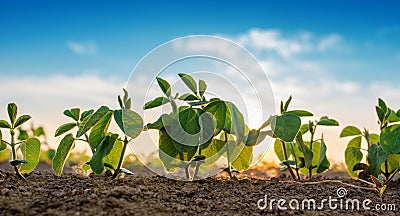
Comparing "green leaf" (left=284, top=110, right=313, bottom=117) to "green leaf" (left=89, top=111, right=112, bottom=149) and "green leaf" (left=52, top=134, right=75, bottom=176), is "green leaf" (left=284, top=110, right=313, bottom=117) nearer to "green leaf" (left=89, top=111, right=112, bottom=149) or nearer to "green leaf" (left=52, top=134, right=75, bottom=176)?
"green leaf" (left=89, top=111, right=112, bottom=149)

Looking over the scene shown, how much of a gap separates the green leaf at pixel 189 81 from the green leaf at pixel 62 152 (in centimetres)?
69

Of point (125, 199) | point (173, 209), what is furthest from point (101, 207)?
point (173, 209)

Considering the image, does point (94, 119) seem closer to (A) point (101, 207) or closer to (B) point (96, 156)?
(B) point (96, 156)

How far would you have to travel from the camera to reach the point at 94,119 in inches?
94.3

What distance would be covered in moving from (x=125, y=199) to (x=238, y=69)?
0.90m

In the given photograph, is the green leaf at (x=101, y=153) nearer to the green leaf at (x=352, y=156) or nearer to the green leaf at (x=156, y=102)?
the green leaf at (x=156, y=102)

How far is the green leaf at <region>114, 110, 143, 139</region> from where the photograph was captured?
2289mm

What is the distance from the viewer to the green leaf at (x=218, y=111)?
2.34 metres

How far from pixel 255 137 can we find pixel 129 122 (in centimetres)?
69

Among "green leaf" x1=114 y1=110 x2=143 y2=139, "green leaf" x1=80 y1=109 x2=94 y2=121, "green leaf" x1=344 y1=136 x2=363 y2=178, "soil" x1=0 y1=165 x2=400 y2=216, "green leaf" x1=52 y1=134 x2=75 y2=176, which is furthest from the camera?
"green leaf" x1=344 y1=136 x2=363 y2=178

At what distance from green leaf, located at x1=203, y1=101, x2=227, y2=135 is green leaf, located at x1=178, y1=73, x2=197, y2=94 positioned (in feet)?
Result: 0.47

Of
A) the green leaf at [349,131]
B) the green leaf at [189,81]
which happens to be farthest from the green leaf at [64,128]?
the green leaf at [349,131]

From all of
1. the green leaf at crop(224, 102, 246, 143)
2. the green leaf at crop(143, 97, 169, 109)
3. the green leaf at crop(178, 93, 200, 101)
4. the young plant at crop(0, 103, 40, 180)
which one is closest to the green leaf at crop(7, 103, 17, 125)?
the young plant at crop(0, 103, 40, 180)

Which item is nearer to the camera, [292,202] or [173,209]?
[173,209]
